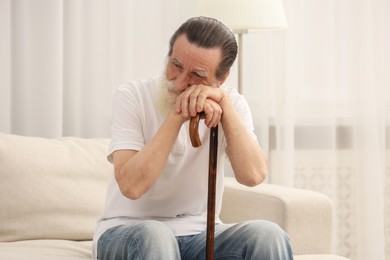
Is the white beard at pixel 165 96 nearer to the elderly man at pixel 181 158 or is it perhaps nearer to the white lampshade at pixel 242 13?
the elderly man at pixel 181 158

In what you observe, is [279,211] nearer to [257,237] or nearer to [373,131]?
[257,237]

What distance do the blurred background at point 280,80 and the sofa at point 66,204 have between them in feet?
1.75

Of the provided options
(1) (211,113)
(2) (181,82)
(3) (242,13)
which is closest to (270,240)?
(1) (211,113)

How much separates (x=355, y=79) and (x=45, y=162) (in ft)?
5.57

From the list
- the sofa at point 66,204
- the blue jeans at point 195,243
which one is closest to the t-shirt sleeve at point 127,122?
the blue jeans at point 195,243

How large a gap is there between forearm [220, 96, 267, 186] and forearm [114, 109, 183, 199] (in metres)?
0.14

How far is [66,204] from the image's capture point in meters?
2.68

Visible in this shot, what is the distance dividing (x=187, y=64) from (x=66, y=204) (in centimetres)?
81

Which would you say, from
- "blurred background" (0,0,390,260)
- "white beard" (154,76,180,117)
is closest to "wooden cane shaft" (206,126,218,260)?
"white beard" (154,76,180,117)

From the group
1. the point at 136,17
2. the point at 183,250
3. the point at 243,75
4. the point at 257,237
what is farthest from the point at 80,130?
the point at 257,237

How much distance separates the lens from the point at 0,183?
2615 mm

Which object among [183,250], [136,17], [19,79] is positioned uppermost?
[136,17]

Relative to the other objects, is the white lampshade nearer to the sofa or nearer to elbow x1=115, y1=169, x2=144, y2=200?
the sofa

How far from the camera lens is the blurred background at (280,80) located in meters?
3.23
